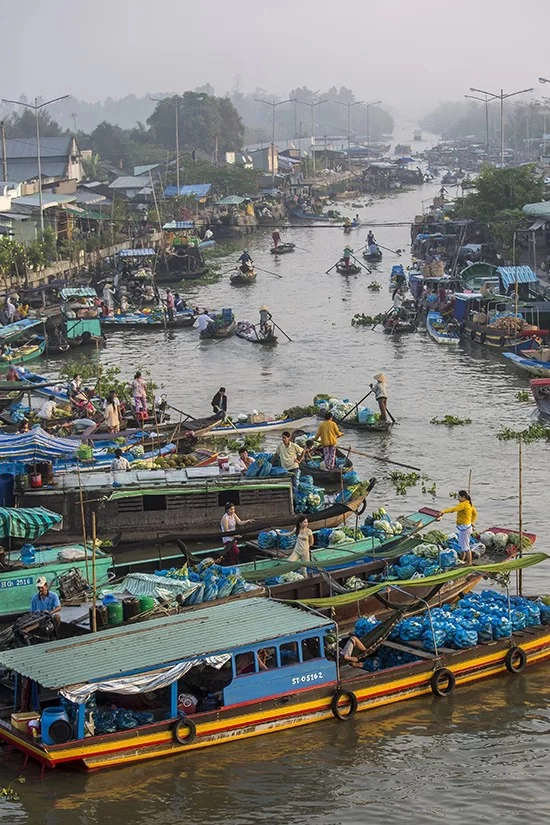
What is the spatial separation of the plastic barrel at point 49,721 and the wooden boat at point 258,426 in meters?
13.5

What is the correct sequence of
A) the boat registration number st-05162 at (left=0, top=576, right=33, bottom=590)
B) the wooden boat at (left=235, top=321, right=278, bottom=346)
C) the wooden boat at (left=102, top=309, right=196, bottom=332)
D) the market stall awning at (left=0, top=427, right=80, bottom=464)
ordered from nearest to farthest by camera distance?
1. the boat registration number st-05162 at (left=0, top=576, right=33, bottom=590)
2. the market stall awning at (left=0, top=427, right=80, bottom=464)
3. the wooden boat at (left=235, top=321, right=278, bottom=346)
4. the wooden boat at (left=102, top=309, right=196, bottom=332)

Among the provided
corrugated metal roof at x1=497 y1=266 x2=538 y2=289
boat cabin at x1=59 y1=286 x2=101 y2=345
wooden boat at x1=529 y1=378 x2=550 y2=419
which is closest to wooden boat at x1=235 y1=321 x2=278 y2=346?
boat cabin at x1=59 y1=286 x2=101 y2=345

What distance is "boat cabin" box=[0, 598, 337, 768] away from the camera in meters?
12.9

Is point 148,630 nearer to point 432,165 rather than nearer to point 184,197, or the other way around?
point 184,197

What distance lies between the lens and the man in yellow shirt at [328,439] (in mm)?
22172

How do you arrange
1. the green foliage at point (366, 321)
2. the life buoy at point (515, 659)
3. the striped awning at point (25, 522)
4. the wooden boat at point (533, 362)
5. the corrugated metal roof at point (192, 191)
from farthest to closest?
the corrugated metal roof at point (192, 191) < the green foliage at point (366, 321) < the wooden boat at point (533, 362) < the striped awning at point (25, 522) < the life buoy at point (515, 659)

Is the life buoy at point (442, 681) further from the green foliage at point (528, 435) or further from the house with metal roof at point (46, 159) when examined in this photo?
the house with metal roof at point (46, 159)

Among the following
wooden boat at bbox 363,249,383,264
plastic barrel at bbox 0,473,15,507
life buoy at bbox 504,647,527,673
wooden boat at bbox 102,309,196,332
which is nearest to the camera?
life buoy at bbox 504,647,527,673

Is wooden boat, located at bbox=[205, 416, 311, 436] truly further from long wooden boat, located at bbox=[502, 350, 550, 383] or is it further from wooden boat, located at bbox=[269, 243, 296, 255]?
wooden boat, located at bbox=[269, 243, 296, 255]

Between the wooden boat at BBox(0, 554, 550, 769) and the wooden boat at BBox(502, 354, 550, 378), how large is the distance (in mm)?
18234

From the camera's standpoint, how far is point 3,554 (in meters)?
17.3

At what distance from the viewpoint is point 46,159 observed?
7244cm

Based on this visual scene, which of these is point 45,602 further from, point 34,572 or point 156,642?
point 156,642

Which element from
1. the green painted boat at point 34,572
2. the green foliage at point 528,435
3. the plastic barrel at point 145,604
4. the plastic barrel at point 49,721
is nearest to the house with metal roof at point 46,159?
the green foliage at point 528,435
